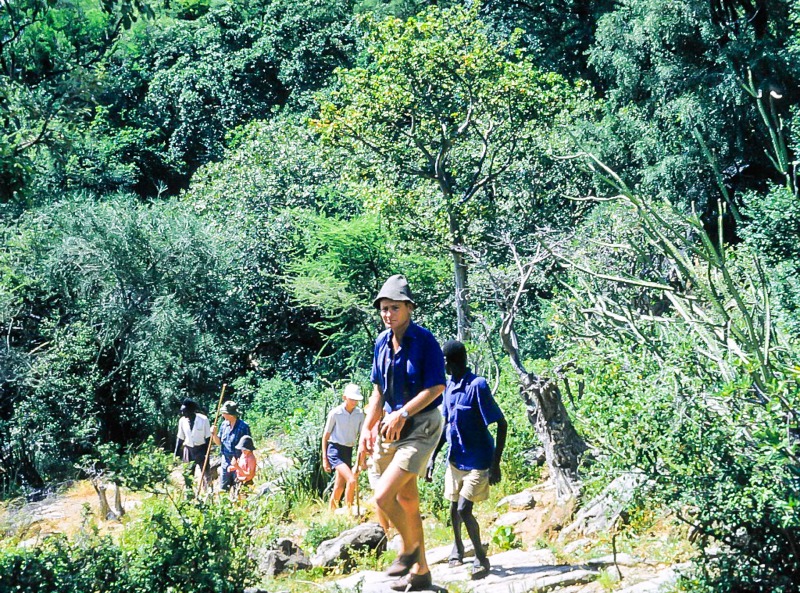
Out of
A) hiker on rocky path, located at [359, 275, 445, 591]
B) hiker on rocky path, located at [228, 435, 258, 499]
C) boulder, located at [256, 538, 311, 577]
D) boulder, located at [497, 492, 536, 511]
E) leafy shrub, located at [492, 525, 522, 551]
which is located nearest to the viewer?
hiker on rocky path, located at [359, 275, 445, 591]

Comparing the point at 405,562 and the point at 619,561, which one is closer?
the point at 405,562

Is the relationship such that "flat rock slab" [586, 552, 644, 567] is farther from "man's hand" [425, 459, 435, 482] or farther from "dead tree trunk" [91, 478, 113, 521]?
"dead tree trunk" [91, 478, 113, 521]

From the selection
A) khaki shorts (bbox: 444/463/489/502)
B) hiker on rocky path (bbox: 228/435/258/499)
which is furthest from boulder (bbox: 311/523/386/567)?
hiker on rocky path (bbox: 228/435/258/499)

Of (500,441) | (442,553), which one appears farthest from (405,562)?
(442,553)

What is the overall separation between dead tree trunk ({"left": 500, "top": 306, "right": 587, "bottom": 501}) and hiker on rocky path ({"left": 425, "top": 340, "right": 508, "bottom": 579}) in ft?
6.23

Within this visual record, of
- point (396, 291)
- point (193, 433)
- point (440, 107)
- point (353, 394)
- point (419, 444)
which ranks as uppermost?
point (440, 107)

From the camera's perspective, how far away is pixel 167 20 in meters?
39.3

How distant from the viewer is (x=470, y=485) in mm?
7027

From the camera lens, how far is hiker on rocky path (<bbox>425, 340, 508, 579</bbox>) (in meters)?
7.01

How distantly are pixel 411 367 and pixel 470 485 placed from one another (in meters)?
1.31

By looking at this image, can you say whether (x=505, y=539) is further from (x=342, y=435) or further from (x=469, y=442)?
(x=342, y=435)

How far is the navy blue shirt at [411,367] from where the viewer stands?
620cm

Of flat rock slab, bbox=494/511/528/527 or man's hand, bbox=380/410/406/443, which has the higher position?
man's hand, bbox=380/410/406/443

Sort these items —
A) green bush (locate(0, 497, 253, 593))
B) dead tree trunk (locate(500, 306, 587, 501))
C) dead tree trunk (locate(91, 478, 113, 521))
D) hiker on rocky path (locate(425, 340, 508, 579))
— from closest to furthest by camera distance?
green bush (locate(0, 497, 253, 593)) < hiker on rocky path (locate(425, 340, 508, 579)) < dead tree trunk (locate(500, 306, 587, 501)) < dead tree trunk (locate(91, 478, 113, 521))
